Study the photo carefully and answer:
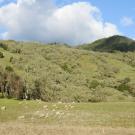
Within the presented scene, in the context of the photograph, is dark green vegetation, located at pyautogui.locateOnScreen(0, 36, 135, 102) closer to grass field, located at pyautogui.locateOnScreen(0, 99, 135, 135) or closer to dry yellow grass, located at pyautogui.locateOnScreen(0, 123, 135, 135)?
grass field, located at pyautogui.locateOnScreen(0, 99, 135, 135)

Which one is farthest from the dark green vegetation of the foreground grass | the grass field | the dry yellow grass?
the dry yellow grass

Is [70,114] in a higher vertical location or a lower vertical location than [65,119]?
higher

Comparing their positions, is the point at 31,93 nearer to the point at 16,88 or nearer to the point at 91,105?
the point at 16,88

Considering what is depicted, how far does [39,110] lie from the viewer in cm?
4522

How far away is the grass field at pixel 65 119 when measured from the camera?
1156 inches

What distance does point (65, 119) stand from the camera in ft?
129

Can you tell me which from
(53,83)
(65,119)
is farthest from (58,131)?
(53,83)

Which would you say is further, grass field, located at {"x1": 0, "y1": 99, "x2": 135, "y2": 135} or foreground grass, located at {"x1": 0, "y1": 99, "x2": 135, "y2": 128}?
foreground grass, located at {"x1": 0, "y1": 99, "x2": 135, "y2": 128}

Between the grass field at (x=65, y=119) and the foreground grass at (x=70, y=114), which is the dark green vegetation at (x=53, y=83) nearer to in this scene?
the foreground grass at (x=70, y=114)

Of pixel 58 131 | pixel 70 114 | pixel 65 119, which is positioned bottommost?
pixel 65 119

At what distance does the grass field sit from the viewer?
96.4 ft

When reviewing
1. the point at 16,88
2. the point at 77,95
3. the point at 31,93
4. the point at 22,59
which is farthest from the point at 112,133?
the point at 22,59

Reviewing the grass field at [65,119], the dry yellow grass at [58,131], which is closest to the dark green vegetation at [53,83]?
the grass field at [65,119]

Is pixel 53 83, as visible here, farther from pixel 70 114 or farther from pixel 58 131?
pixel 58 131
